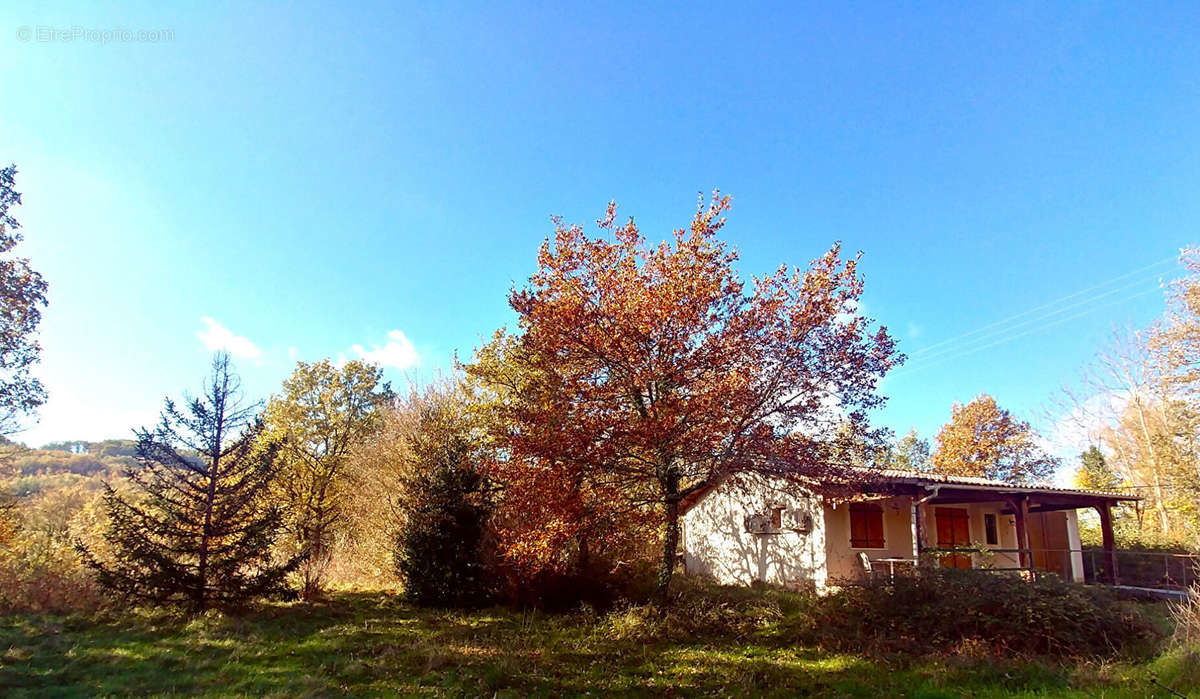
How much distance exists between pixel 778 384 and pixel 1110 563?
14177 millimetres

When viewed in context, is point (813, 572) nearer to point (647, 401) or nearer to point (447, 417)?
point (647, 401)

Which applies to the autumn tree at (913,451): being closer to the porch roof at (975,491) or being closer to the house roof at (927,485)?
the porch roof at (975,491)

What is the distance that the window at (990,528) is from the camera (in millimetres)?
18812

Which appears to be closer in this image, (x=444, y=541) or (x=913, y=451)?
(x=444, y=541)

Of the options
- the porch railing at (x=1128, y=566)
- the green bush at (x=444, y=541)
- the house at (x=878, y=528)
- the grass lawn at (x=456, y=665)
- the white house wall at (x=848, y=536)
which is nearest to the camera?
the grass lawn at (x=456, y=665)

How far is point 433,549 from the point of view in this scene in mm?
13719

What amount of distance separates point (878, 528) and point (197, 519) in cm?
1715

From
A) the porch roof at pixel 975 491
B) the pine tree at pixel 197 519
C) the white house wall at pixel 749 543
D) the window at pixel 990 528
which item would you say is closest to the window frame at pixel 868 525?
the white house wall at pixel 749 543

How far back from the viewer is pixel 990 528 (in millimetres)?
18969

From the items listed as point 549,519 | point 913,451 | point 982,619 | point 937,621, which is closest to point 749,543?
point 937,621

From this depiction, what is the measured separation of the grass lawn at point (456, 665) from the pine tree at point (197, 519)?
69cm

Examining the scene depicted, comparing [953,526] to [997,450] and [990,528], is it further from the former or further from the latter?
[997,450]

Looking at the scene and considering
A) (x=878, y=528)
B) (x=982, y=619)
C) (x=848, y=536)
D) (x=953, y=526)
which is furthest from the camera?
(x=953, y=526)

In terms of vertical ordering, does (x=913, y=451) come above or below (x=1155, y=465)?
above
